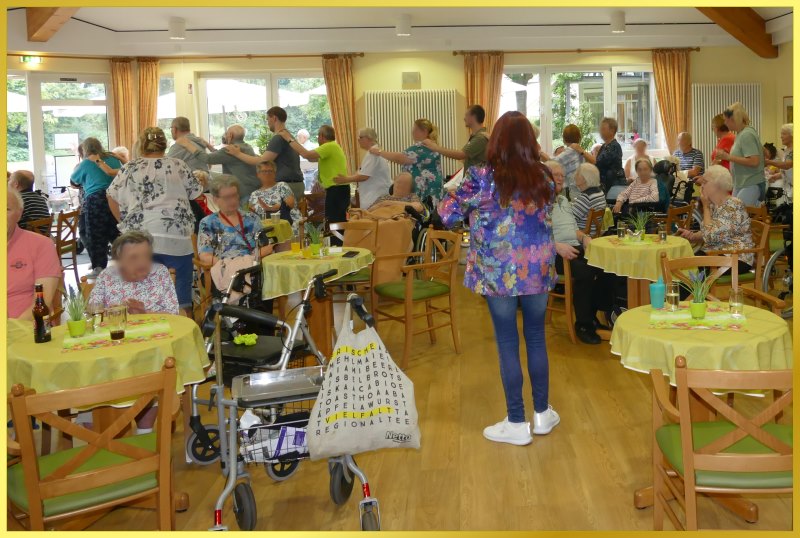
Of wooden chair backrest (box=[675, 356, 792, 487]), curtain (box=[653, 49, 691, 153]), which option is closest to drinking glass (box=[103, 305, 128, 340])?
wooden chair backrest (box=[675, 356, 792, 487])

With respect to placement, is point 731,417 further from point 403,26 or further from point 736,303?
point 403,26

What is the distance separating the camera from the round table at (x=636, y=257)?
556 cm

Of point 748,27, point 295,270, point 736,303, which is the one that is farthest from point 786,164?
point 736,303

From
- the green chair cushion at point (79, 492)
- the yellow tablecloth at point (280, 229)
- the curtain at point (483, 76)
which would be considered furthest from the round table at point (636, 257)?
the curtain at point (483, 76)

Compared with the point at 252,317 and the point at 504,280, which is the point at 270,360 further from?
the point at 504,280

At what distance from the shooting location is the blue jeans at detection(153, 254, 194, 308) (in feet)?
17.7

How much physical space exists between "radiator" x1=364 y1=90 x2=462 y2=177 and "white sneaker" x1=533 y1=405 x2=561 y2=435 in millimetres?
8612

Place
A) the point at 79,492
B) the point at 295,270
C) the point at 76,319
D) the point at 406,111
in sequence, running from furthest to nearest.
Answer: the point at 406,111 < the point at 295,270 < the point at 76,319 < the point at 79,492

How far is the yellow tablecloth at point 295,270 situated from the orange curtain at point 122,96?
7.80 metres

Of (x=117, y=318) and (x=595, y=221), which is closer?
(x=117, y=318)

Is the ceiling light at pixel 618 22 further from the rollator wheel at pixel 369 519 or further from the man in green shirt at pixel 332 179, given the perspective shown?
the rollator wheel at pixel 369 519

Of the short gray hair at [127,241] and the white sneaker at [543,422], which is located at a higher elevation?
the short gray hair at [127,241]

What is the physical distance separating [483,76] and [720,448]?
34.5 ft

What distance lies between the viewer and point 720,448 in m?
2.52
